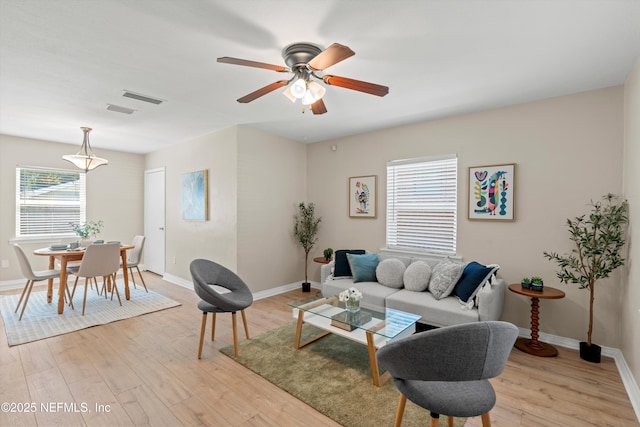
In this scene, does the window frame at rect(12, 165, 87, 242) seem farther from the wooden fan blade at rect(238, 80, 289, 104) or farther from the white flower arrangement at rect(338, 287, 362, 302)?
the white flower arrangement at rect(338, 287, 362, 302)

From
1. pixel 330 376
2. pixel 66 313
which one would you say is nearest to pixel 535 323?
pixel 330 376

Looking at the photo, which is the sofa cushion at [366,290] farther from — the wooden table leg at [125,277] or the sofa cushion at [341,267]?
the wooden table leg at [125,277]

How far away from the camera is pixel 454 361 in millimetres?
1330

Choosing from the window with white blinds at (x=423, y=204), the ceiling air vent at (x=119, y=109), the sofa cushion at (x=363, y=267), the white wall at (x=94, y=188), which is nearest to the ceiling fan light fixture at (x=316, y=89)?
the window with white blinds at (x=423, y=204)

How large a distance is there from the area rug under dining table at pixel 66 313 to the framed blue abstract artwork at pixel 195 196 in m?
1.40

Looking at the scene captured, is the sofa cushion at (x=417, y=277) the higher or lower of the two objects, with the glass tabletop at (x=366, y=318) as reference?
higher

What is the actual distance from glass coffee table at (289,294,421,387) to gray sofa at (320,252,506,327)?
0.27 metres

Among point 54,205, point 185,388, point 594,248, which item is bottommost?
point 185,388

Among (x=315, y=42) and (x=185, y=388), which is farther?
(x=185, y=388)

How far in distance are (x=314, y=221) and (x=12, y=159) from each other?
5.27m

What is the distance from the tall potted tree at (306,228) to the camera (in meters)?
5.17

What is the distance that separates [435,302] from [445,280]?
0.30m

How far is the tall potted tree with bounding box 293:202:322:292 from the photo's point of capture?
5172 mm

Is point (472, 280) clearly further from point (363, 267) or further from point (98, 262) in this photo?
point (98, 262)
